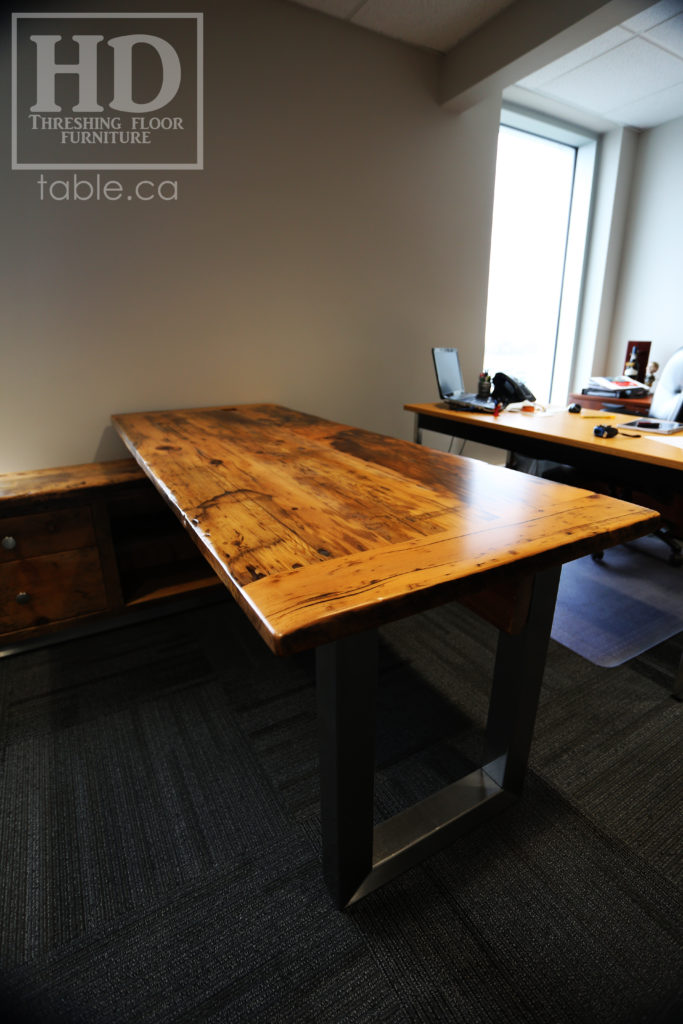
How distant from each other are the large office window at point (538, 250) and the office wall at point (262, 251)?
0.62m

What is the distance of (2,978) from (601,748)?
1489 mm

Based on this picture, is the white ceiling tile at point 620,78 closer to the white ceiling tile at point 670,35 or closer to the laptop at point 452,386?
the white ceiling tile at point 670,35

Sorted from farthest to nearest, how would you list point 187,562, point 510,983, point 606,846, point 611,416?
point 611,416 → point 187,562 → point 606,846 → point 510,983

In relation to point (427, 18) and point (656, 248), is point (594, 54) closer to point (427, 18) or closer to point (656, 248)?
point (427, 18)

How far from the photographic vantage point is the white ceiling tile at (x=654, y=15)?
2.28 meters

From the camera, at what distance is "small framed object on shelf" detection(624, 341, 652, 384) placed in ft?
11.9

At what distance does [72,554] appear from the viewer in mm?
1860

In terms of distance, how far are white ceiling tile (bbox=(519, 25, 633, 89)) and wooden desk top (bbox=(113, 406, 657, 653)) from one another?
8.67 ft

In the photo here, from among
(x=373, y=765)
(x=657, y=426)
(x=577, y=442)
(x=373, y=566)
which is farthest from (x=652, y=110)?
(x=373, y=765)

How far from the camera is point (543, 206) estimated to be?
3857 millimetres

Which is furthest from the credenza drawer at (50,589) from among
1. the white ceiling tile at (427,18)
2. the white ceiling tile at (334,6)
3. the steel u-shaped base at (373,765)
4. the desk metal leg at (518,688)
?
the white ceiling tile at (427,18)

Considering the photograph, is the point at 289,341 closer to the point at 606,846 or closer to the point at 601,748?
the point at 601,748

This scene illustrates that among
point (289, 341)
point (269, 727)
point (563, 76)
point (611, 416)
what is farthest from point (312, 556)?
point (563, 76)

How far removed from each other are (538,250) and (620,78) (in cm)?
109
